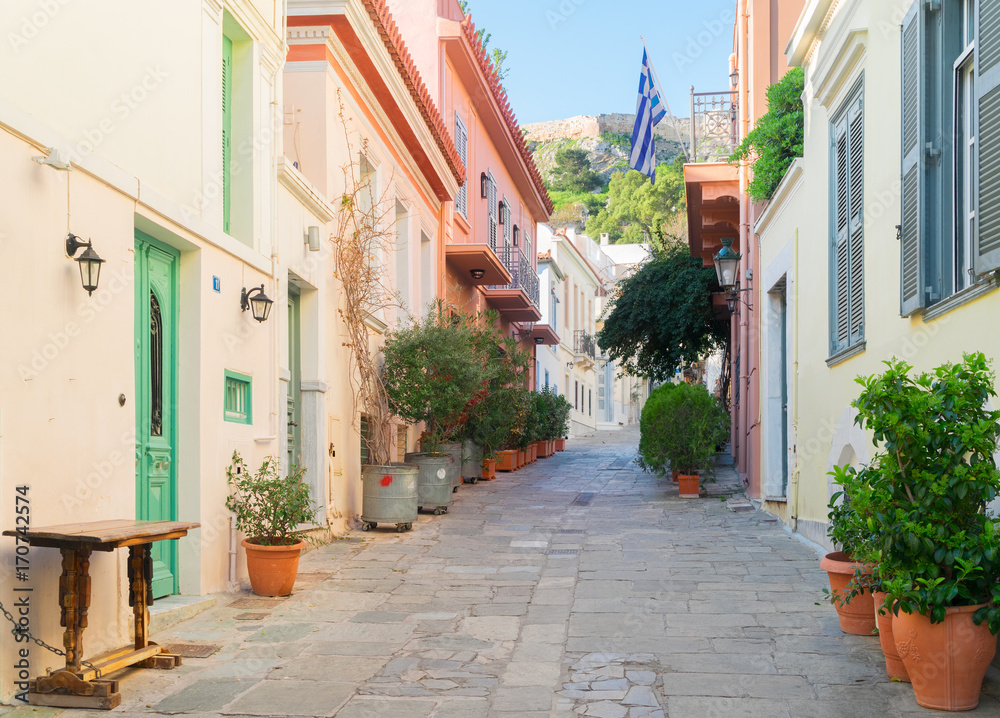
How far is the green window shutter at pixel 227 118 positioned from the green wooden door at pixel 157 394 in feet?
4.50

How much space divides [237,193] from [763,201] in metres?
7.23

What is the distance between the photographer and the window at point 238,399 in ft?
24.5

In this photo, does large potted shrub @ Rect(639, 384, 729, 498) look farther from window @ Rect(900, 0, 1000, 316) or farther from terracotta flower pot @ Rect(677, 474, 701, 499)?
window @ Rect(900, 0, 1000, 316)

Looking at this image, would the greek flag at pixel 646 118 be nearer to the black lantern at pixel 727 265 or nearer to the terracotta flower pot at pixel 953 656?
the black lantern at pixel 727 265

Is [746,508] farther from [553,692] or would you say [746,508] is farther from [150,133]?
[150,133]

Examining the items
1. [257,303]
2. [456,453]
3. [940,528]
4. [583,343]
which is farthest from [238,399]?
[583,343]

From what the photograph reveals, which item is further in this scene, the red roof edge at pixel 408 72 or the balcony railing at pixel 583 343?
the balcony railing at pixel 583 343

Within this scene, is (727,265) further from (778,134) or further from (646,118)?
(646,118)

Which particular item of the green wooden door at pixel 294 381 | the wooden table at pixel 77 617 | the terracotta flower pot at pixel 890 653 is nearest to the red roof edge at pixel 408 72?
the green wooden door at pixel 294 381

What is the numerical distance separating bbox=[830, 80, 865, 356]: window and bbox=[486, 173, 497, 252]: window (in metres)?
12.9

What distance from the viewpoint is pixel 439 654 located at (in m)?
5.64

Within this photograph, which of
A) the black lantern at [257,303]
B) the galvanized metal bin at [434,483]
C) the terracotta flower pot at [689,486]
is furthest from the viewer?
the terracotta flower pot at [689,486]

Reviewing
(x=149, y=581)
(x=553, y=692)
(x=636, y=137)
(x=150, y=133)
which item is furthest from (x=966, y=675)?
(x=636, y=137)

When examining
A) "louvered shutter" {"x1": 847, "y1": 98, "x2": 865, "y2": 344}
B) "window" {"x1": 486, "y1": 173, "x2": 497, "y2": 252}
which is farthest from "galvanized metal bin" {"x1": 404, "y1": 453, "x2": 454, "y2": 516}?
"window" {"x1": 486, "y1": 173, "x2": 497, "y2": 252}
